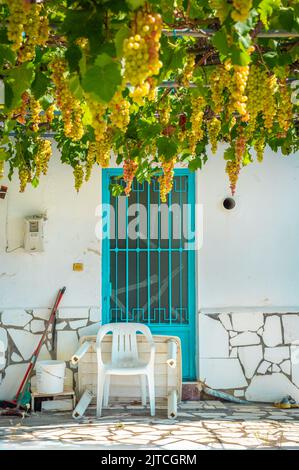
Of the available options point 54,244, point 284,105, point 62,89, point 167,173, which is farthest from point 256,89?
point 54,244

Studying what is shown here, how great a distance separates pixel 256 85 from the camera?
2.81 meters

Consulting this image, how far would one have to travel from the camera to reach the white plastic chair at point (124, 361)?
5.61 meters

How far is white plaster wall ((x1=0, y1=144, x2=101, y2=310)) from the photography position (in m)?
6.35

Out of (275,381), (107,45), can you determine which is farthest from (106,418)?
(107,45)

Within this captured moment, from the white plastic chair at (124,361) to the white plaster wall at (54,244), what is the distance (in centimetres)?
44

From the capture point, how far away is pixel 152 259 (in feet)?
21.3

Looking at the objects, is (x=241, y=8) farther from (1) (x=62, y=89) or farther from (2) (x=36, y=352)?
(2) (x=36, y=352)

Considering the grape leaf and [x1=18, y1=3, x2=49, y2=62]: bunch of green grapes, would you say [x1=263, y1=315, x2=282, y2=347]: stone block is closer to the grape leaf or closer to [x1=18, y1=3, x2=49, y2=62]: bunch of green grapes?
[x1=18, y1=3, x2=49, y2=62]: bunch of green grapes

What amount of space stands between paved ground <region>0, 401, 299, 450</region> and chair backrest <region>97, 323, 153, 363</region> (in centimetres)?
49

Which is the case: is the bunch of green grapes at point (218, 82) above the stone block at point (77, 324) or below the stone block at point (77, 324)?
above

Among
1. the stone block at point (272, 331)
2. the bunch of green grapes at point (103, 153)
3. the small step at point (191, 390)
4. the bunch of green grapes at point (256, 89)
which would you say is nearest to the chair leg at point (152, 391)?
the small step at point (191, 390)

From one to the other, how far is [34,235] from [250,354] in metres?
2.49

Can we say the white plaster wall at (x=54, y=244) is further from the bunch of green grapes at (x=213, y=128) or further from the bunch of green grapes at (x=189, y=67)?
the bunch of green grapes at (x=189, y=67)
